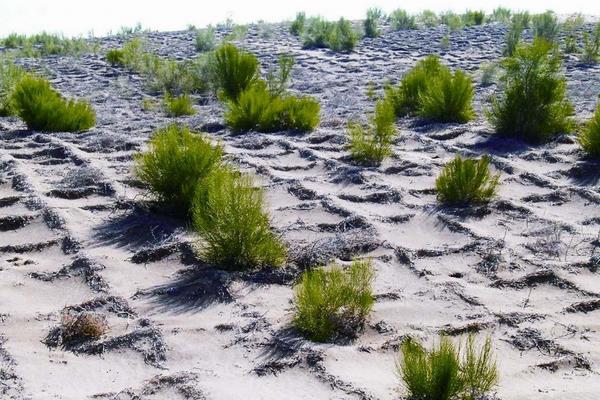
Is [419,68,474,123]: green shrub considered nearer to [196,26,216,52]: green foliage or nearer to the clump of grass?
the clump of grass

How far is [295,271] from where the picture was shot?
3.52 meters

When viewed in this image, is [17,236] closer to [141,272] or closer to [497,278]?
[141,272]

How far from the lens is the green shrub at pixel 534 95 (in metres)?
5.89

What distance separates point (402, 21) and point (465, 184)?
12.8 m

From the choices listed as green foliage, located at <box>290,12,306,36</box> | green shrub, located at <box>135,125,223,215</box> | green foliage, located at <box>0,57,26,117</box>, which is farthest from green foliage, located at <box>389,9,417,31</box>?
green shrub, located at <box>135,125,223,215</box>

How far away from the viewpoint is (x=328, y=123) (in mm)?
6691

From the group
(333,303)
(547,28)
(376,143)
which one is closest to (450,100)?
(376,143)

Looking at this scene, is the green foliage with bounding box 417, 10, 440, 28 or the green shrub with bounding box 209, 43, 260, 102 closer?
the green shrub with bounding box 209, 43, 260, 102

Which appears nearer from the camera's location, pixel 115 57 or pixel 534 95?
pixel 534 95

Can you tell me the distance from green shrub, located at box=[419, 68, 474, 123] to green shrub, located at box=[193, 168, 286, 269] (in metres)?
3.41

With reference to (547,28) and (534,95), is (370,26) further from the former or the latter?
(534,95)

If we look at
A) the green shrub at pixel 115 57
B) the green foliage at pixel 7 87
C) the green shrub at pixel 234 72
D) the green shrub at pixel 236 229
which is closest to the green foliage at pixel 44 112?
the green foliage at pixel 7 87

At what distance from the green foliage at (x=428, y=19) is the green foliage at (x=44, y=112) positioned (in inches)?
456

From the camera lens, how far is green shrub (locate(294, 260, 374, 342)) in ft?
9.43
